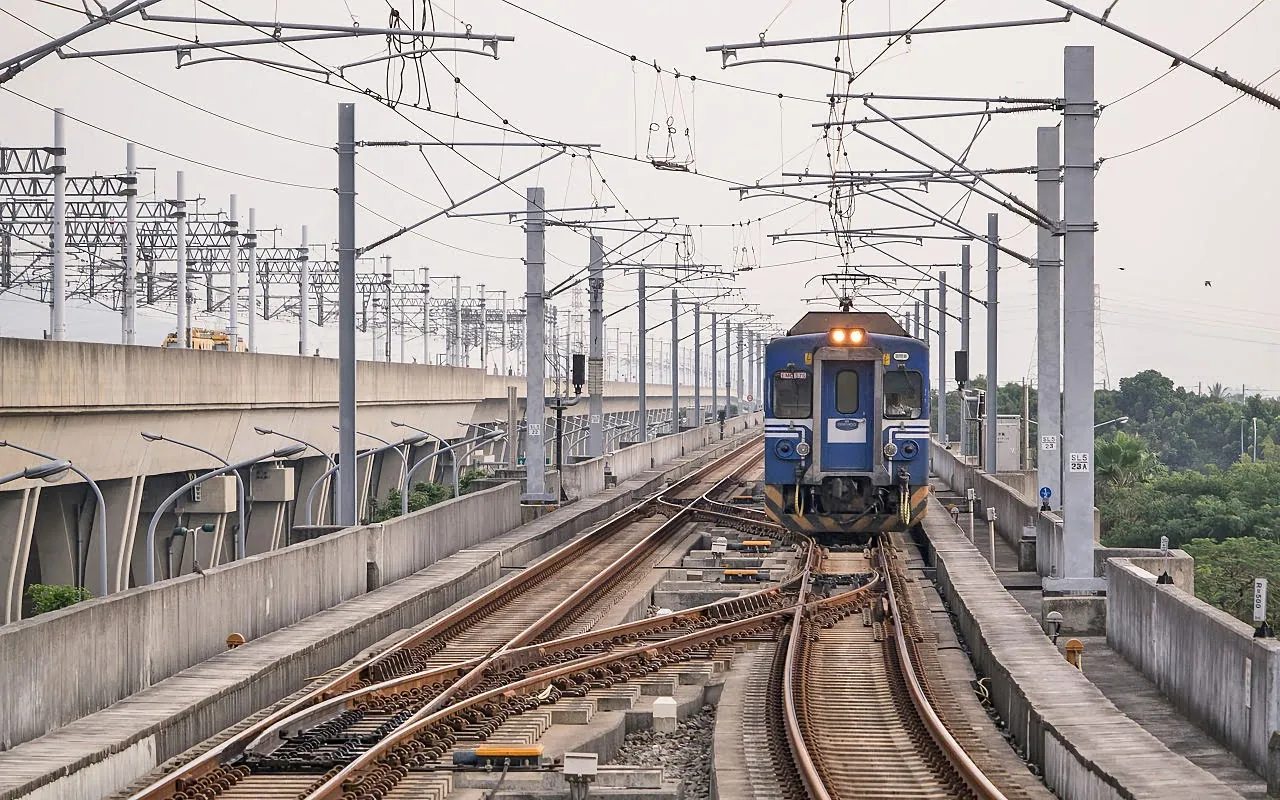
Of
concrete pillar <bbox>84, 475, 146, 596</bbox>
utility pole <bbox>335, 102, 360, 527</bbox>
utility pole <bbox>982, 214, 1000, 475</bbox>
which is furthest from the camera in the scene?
utility pole <bbox>982, 214, 1000, 475</bbox>

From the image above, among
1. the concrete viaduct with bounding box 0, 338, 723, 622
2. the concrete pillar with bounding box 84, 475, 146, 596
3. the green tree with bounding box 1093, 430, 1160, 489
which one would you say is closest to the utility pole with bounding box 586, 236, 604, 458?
the concrete viaduct with bounding box 0, 338, 723, 622

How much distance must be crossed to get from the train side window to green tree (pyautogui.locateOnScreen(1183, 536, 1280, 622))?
45.2ft

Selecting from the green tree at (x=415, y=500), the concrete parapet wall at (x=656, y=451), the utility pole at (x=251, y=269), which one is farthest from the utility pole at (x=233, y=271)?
the concrete parapet wall at (x=656, y=451)

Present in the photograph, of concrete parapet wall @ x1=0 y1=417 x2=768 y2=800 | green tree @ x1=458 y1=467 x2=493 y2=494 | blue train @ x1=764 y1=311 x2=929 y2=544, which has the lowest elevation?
concrete parapet wall @ x1=0 y1=417 x2=768 y2=800

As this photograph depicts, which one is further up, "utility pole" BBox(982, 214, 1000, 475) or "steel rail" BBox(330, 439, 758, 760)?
"utility pole" BBox(982, 214, 1000, 475)

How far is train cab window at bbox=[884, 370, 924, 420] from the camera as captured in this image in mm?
22688

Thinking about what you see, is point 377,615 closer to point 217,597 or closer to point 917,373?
point 217,597

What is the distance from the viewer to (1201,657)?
13070 millimetres

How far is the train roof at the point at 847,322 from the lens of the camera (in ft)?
76.9

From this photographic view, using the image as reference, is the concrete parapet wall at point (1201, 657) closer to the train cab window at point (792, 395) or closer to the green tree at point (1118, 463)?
the train cab window at point (792, 395)

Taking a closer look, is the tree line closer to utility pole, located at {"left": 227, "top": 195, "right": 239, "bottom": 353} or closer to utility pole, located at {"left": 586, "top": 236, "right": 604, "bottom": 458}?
utility pole, located at {"left": 586, "top": 236, "right": 604, "bottom": 458}

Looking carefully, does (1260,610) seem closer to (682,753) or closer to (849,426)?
(682,753)

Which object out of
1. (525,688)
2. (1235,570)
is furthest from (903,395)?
(1235,570)

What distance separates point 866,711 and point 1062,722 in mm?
2377
